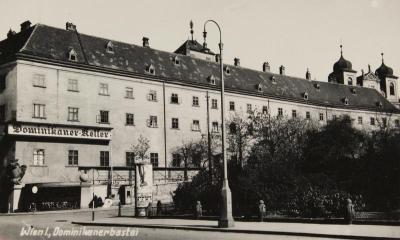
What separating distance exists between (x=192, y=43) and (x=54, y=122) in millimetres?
41501

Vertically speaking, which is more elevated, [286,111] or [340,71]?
[340,71]

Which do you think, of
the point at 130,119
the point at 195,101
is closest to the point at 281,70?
the point at 195,101

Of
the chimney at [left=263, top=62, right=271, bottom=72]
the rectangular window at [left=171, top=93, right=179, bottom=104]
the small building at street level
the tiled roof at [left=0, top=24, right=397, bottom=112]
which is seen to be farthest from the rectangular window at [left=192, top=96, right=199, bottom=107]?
the chimney at [left=263, top=62, right=271, bottom=72]

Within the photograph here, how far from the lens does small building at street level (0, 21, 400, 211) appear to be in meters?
45.1

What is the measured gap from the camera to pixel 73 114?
49.4 m

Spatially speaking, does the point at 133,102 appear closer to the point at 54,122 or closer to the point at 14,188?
the point at 54,122

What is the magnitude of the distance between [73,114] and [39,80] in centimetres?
469

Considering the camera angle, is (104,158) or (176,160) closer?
(104,158)

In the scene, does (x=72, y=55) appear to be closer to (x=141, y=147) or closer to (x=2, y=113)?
(x=2, y=113)

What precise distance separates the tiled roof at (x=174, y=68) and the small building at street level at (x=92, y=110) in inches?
6.5

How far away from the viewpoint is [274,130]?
5547 cm

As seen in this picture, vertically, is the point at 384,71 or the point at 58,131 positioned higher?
the point at 384,71

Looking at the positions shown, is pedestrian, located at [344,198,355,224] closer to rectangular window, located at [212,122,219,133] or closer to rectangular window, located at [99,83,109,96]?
rectangular window, located at [99,83,109,96]

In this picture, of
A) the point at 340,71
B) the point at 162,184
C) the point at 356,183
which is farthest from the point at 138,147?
the point at 340,71
